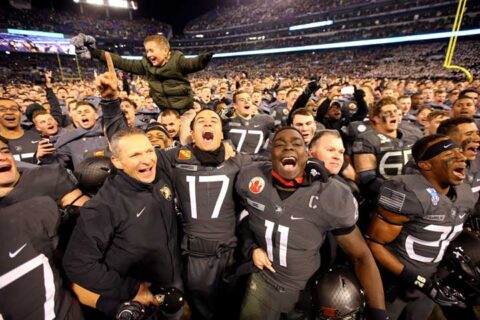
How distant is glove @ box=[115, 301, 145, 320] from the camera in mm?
1886

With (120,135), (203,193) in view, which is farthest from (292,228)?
(120,135)

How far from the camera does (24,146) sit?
4.72m

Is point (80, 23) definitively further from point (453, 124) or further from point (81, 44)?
point (453, 124)

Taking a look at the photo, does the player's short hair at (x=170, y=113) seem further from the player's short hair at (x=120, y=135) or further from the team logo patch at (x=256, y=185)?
the team logo patch at (x=256, y=185)

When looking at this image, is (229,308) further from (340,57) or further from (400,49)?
(340,57)

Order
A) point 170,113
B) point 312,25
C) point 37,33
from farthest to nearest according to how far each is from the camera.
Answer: point 312,25, point 37,33, point 170,113

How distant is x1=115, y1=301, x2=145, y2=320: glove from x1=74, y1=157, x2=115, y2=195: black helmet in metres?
1.57

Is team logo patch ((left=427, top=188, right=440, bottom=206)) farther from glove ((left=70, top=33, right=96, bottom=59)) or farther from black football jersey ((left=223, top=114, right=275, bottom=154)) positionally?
glove ((left=70, top=33, right=96, bottom=59))

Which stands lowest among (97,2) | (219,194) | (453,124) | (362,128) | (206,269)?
(206,269)

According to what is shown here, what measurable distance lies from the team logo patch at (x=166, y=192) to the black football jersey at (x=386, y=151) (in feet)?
9.59

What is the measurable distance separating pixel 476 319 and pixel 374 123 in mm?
2938

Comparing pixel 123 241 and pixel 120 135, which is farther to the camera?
pixel 120 135

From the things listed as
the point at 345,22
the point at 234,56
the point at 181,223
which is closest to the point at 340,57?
the point at 345,22

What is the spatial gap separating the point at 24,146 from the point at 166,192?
13.0 ft
